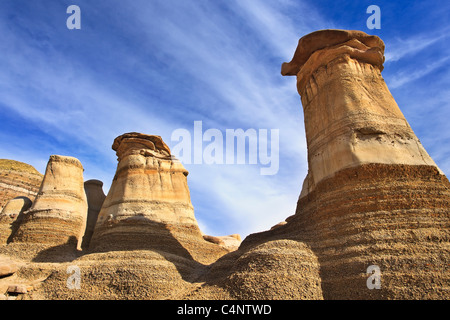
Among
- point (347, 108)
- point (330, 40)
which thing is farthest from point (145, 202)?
point (330, 40)

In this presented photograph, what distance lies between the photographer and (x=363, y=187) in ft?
39.2

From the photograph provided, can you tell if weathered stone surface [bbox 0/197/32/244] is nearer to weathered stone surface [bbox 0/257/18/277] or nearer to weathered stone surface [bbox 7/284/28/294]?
weathered stone surface [bbox 0/257/18/277]

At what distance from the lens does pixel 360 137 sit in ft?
43.0

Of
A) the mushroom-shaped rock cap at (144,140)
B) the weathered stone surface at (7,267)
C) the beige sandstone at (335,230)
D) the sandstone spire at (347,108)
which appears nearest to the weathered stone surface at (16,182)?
the mushroom-shaped rock cap at (144,140)

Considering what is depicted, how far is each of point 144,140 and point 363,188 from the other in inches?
643

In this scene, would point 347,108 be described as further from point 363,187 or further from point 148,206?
point 148,206

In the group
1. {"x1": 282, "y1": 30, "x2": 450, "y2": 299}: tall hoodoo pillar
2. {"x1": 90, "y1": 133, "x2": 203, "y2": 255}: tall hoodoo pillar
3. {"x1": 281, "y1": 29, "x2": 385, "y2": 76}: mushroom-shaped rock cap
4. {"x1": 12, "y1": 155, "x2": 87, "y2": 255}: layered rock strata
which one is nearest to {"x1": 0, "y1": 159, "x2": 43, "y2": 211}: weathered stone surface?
{"x1": 12, "y1": 155, "x2": 87, "y2": 255}: layered rock strata

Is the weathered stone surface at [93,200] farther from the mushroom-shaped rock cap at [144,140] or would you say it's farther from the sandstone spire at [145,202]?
the mushroom-shaped rock cap at [144,140]

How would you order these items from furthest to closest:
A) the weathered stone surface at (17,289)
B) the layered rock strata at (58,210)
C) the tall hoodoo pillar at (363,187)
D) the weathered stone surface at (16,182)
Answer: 1. the weathered stone surface at (16,182)
2. the layered rock strata at (58,210)
3. the weathered stone surface at (17,289)
4. the tall hoodoo pillar at (363,187)

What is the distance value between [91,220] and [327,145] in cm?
2059

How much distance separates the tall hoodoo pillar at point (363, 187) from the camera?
385 inches

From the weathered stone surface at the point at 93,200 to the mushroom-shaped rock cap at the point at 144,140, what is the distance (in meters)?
6.94

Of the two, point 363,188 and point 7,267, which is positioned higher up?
point 363,188
